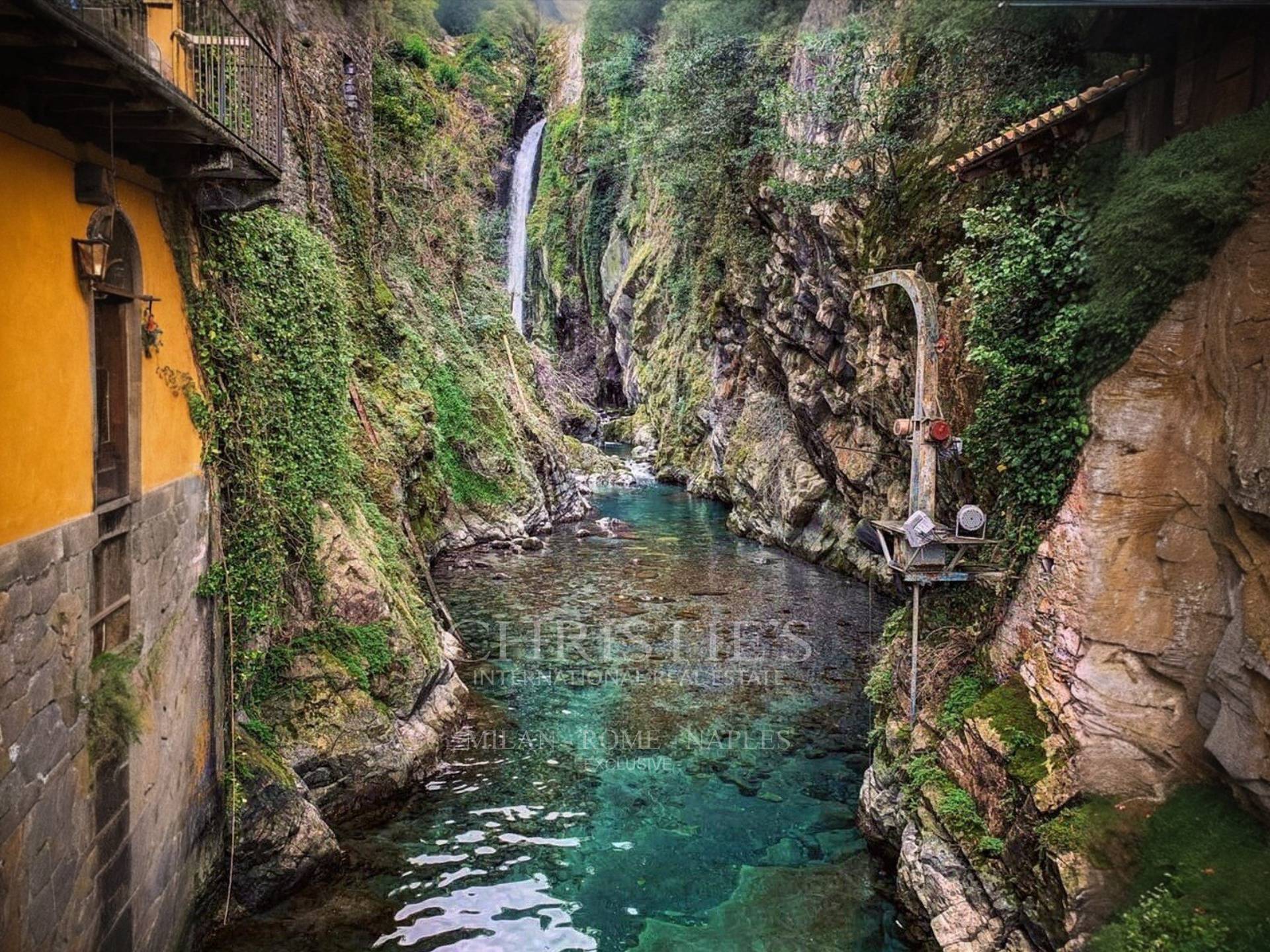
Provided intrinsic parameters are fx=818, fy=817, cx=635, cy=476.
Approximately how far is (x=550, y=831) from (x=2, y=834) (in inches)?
276

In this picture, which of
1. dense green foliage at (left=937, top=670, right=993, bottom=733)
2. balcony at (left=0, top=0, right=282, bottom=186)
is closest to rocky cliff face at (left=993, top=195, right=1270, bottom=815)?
dense green foliage at (left=937, top=670, right=993, bottom=733)

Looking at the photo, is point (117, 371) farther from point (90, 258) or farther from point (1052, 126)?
point (1052, 126)

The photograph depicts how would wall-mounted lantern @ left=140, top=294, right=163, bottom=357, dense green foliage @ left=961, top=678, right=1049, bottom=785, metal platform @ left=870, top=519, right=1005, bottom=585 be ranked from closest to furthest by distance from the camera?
wall-mounted lantern @ left=140, top=294, right=163, bottom=357 < dense green foliage @ left=961, top=678, right=1049, bottom=785 < metal platform @ left=870, top=519, right=1005, bottom=585

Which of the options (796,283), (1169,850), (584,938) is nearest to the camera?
(1169,850)

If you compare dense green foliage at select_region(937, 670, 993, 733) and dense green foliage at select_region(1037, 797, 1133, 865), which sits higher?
dense green foliage at select_region(937, 670, 993, 733)

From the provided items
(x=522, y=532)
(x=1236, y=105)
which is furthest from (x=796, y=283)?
(x=1236, y=105)

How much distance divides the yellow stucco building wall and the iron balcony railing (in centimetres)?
103

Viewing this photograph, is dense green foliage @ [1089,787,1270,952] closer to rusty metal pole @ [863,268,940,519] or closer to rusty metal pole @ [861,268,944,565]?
rusty metal pole @ [861,268,944,565]

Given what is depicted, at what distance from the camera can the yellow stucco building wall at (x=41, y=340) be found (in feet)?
15.5

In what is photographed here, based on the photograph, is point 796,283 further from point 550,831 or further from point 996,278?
point 550,831

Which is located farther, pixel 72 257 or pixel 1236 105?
pixel 1236 105

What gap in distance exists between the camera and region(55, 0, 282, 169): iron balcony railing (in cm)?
619

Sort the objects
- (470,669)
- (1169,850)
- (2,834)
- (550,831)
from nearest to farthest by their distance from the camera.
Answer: (2,834) → (1169,850) → (550,831) → (470,669)

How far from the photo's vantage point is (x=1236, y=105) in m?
7.48
